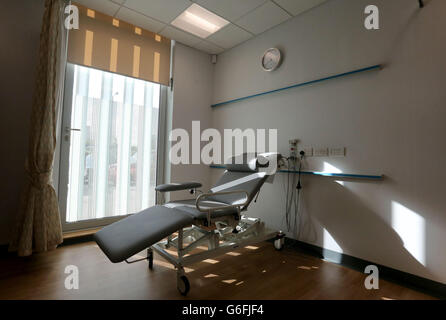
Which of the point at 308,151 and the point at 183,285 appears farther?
the point at 308,151

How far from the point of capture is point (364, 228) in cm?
196

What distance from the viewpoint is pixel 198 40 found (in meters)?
3.11

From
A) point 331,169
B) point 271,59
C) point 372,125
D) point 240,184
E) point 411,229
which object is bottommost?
point 411,229

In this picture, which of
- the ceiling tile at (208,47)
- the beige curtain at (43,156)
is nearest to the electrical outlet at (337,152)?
the ceiling tile at (208,47)

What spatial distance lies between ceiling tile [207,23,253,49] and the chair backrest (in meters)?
1.63

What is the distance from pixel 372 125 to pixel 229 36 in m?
2.07

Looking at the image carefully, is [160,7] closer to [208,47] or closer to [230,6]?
[230,6]

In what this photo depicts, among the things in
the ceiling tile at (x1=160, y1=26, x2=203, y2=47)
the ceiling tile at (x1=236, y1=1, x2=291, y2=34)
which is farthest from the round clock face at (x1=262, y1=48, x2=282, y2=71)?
the ceiling tile at (x1=160, y1=26, x2=203, y2=47)

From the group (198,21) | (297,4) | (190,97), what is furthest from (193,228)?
(297,4)

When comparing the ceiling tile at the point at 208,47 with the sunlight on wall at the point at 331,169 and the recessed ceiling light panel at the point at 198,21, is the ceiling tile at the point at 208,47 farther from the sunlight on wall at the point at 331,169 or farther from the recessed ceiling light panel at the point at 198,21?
the sunlight on wall at the point at 331,169

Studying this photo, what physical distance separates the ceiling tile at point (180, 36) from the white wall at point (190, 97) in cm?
11

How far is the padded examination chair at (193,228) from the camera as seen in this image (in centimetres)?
140

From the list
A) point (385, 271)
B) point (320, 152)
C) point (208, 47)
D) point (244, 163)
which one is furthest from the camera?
point (208, 47)

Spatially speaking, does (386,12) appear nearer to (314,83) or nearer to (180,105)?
(314,83)
